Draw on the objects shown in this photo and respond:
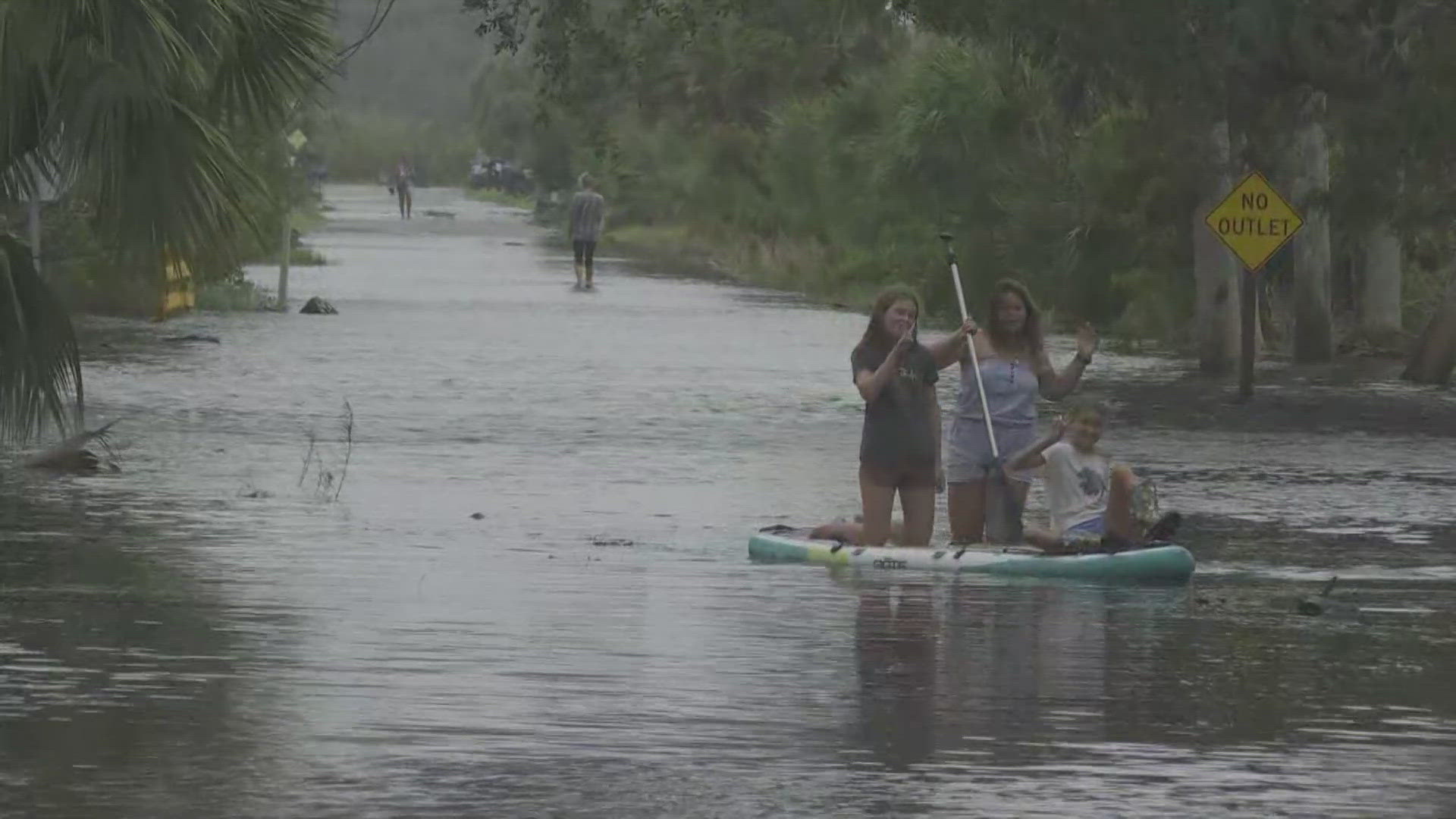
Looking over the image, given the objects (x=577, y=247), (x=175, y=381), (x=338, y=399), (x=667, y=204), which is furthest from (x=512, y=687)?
(x=667, y=204)

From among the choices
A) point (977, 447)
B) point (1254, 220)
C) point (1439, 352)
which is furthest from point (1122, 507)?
point (1439, 352)

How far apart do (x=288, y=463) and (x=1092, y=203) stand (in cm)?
1896

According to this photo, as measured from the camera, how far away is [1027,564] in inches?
591

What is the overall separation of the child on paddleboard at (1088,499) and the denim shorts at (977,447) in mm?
538

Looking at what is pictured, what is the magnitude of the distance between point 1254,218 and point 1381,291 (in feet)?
34.1

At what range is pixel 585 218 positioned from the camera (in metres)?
52.3

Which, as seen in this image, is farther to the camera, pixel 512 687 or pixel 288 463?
pixel 288 463

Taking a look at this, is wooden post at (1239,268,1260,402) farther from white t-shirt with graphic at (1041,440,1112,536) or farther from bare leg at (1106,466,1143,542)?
bare leg at (1106,466,1143,542)

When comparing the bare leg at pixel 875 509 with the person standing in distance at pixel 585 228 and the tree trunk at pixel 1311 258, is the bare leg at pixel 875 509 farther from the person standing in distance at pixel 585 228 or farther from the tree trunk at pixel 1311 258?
the person standing in distance at pixel 585 228

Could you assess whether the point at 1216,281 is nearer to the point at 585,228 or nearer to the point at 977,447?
the point at 977,447

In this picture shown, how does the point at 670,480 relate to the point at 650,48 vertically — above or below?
below

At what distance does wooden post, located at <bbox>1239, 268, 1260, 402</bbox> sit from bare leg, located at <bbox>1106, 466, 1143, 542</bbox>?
1373 centimetres

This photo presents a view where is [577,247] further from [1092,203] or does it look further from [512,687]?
[512,687]

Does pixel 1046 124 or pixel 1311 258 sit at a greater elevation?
pixel 1046 124
